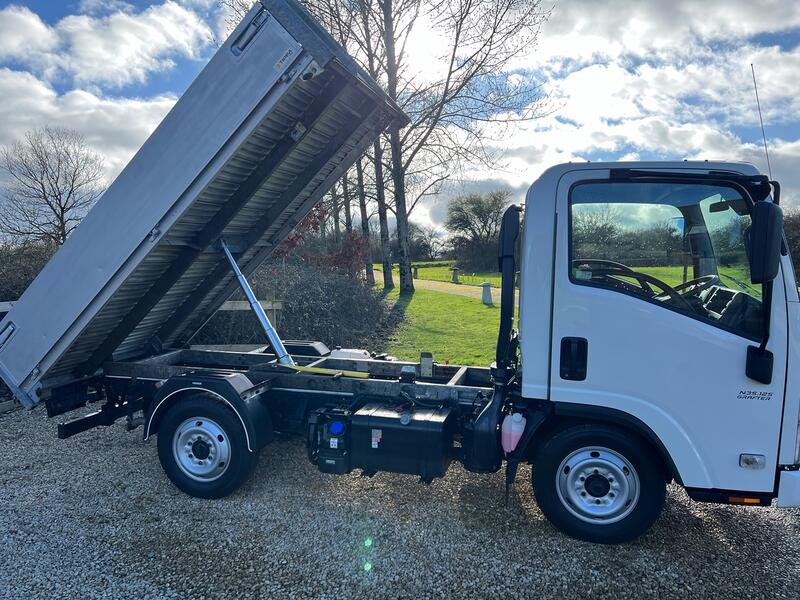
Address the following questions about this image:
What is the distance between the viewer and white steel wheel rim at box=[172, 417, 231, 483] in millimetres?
4535

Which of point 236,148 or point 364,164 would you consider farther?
point 364,164

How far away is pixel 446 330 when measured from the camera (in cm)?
1294

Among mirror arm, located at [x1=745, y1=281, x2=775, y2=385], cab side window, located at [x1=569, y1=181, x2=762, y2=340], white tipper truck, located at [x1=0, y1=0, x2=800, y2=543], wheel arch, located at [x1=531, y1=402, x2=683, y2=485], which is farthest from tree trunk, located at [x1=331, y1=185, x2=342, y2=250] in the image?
mirror arm, located at [x1=745, y1=281, x2=775, y2=385]

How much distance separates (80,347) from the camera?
4828 millimetres

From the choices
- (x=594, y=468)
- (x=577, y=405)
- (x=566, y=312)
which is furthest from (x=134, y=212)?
(x=594, y=468)

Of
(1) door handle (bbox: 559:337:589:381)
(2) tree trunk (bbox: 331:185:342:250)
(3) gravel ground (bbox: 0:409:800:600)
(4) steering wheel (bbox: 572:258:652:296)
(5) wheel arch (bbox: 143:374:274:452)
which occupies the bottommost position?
(3) gravel ground (bbox: 0:409:800:600)

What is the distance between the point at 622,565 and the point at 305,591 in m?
2.09

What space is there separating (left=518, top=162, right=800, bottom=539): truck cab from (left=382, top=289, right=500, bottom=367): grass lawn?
5.00 metres

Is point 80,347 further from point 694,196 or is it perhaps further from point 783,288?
point 783,288

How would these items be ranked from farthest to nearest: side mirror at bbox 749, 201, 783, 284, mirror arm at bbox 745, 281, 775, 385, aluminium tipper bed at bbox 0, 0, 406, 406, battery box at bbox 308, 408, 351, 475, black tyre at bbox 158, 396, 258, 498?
black tyre at bbox 158, 396, 258, 498 → battery box at bbox 308, 408, 351, 475 → aluminium tipper bed at bbox 0, 0, 406, 406 → mirror arm at bbox 745, 281, 775, 385 → side mirror at bbox 749, 201, 783, 284

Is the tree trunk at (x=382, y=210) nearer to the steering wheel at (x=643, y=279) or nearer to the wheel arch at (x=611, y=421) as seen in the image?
the steering wheel at (x=643, y=279)

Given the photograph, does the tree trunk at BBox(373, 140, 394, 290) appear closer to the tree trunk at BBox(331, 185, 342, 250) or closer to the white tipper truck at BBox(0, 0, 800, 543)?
the tree trunk at BBox(331, 185, 342, 250)

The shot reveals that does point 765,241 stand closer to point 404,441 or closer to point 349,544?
point 404,441

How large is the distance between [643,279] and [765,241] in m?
0.80
